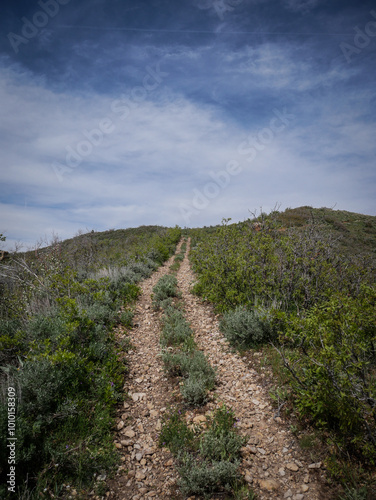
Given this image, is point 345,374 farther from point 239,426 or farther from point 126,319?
point 126,319

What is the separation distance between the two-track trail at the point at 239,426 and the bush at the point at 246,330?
12.9 inches

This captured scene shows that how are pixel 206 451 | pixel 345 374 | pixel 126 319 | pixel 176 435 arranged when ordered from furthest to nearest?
pixel 126 319 → pixel 176 435 → pixel 206 451 → pixel 345 374

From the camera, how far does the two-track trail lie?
297 cm

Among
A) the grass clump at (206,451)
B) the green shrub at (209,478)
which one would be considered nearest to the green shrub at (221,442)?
the grass clump at (206,451)

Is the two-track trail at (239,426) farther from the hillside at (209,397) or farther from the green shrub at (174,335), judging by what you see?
the green shrub at (174,335)

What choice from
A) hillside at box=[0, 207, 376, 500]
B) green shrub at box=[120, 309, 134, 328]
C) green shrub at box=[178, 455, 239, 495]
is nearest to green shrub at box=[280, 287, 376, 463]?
hillside at box=[0, 207, 376, 500]

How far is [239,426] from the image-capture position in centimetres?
376

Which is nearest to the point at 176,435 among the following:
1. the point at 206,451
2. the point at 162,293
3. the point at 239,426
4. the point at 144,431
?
the point at 206,451

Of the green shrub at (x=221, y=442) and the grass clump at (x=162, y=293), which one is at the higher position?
the grass clump at (x=162, y=293)

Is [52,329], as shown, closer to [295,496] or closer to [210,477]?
[210,477]

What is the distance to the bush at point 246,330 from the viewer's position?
567 centimetres

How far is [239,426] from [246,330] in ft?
7.33

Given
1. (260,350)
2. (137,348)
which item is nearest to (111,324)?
(137,348)

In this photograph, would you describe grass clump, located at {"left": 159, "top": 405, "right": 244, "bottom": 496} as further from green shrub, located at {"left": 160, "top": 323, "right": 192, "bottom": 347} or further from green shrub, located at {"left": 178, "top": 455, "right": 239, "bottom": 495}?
green shrub, located at {"left": 160, "top": 323, "right": 192, "bottom": 347}
